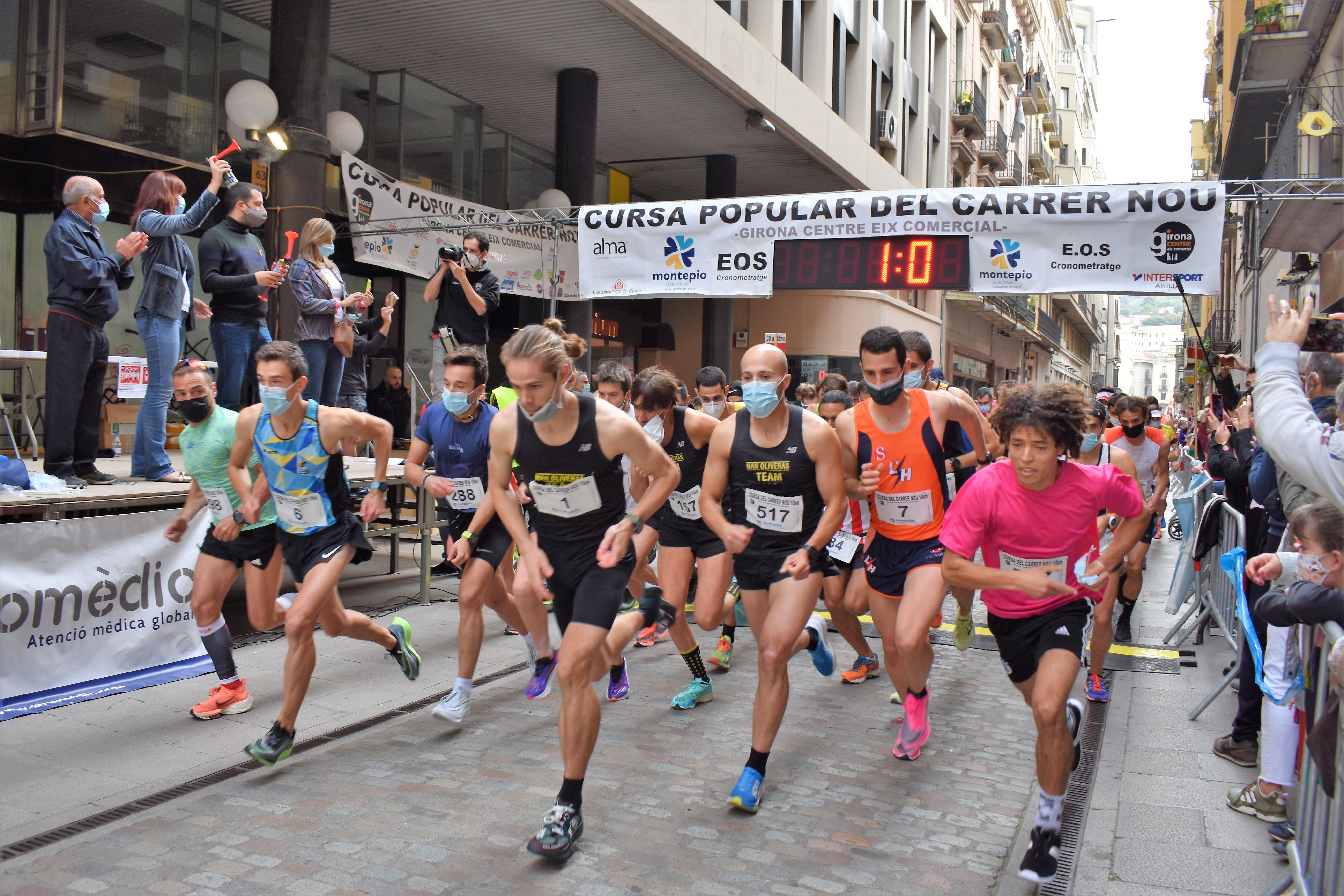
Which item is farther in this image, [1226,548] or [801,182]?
[801,182]

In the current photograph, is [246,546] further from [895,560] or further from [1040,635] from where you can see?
[1040,635]

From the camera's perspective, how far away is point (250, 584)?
558cm

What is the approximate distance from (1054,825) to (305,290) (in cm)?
694

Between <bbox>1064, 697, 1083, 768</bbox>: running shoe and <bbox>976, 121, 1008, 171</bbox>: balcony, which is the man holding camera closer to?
<bbox>1064, 697, 1083, 768</bbox>: running shoe

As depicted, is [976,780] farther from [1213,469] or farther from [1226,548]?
[1213,469]

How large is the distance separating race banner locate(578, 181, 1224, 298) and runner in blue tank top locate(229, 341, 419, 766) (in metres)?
5.56

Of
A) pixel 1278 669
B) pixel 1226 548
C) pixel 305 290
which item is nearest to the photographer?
pixel 1278 669

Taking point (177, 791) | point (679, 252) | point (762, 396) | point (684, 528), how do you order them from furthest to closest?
point (679, 252) → point (684, 528) → point (762, 396) → point (177, 791)

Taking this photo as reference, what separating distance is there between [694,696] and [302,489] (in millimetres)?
2525

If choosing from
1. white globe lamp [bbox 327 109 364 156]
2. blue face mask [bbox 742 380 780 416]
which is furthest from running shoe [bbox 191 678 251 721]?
white globe lamp [bbox 327 109 364 156]

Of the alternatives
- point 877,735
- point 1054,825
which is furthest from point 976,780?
point 1054,825

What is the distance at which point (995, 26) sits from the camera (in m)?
39.3

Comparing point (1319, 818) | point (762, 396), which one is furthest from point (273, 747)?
point (1319, 818)

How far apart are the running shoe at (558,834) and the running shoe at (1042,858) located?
5.40 ft
